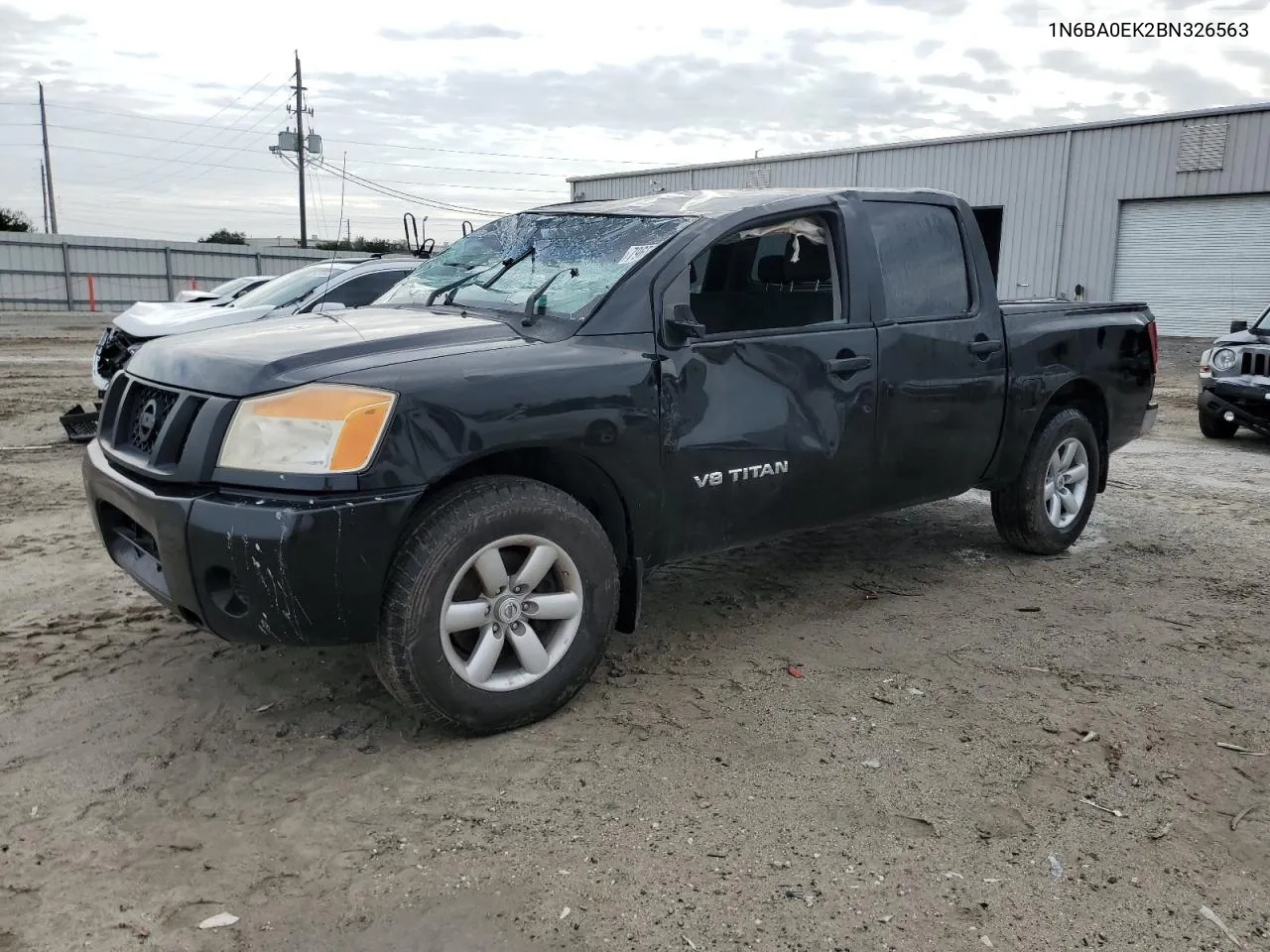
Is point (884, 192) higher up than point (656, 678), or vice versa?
point (884, 192)

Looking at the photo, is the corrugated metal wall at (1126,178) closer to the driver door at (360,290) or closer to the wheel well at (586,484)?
the driver door at (360,290)

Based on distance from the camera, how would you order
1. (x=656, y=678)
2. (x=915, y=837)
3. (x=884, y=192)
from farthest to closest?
(x=884, y=192), (x=656, y=678), (x=915, y=837)

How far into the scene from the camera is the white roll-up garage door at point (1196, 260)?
64.5 feet

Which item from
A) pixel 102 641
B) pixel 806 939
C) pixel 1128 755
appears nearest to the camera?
pixel 806 939

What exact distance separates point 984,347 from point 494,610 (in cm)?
282

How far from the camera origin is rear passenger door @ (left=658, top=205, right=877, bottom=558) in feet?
12.3

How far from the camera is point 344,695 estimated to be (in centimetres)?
371

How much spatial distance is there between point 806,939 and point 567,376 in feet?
6.05

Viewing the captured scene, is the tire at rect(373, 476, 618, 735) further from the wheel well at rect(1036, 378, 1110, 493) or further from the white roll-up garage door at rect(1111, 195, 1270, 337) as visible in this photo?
the white roll-up garage door at rect(1111, 195, 1270, 337)

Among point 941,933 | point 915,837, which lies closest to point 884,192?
point 915,837

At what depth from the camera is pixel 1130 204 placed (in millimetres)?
21281

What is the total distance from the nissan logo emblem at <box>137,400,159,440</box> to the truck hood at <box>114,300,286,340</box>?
555cm

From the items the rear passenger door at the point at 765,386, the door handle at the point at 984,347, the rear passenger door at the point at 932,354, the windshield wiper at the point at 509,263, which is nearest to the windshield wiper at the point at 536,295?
the windshield wiper at the point at 509,263

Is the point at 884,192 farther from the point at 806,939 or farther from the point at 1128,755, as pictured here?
the point at 806,939
